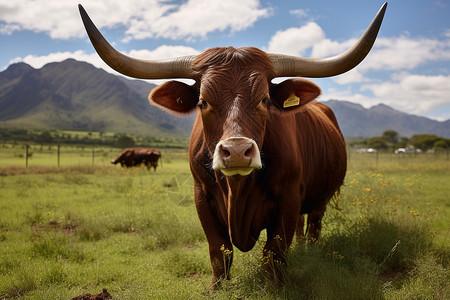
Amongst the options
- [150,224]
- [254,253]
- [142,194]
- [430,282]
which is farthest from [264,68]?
[142,194]

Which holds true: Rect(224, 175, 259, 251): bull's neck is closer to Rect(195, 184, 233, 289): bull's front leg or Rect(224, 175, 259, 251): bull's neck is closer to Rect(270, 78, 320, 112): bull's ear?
Rect(195, 184, 233, 289): bull's front leg

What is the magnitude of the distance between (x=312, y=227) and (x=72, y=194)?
9.76m

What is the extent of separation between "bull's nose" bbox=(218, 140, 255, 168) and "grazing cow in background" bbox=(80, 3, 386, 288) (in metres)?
0.45

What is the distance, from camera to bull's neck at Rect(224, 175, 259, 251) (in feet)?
11.1

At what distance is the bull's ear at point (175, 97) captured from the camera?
3.61 meters

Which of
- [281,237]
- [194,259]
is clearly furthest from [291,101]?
[194,259]

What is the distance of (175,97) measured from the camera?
12.1 feet

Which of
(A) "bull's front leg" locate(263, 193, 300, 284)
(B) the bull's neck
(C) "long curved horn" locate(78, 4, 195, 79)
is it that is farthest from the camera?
(A) "bull's front leg" locate(263, 193, 300, 284)

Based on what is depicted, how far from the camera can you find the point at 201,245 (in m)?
6.00


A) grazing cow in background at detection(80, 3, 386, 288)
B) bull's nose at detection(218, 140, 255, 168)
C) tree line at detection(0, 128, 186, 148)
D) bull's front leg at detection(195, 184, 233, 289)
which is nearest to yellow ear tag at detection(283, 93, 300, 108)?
grazing cow in background at detection(80, 3, 386, 288)

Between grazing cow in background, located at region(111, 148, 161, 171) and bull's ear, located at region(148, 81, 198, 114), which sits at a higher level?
bull's ear, located at region(148, 81, 198, 114)


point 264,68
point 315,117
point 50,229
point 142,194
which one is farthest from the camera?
point 142,194

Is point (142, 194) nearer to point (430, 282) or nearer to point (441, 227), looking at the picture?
point (441, 227)

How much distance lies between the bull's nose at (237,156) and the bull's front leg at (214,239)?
1261mm
